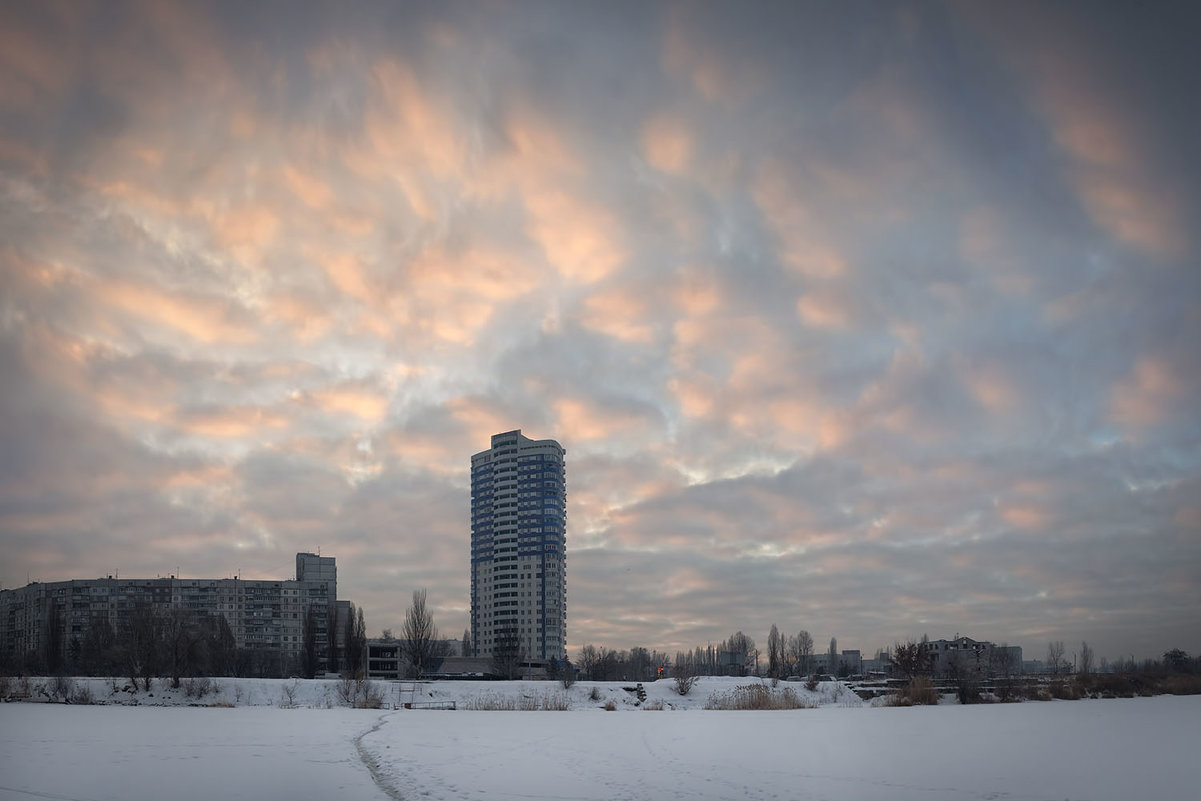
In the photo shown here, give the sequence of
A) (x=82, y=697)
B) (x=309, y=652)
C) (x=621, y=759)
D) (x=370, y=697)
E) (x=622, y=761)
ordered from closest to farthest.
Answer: (x=622, y=761) < (x=621, y=759) < (x=370, y=697) < (x=82, y=697) < (x=309, y=652)

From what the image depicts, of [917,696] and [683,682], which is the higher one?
[917,696]

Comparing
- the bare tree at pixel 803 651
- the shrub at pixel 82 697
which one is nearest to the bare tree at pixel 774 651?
the bare tree at pixel 803 651

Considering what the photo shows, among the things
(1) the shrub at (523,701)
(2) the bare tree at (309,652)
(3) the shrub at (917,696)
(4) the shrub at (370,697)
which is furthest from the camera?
(2) the bare tree at (309,652)

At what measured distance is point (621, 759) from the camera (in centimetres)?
2077

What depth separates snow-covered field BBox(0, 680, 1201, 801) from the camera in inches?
617

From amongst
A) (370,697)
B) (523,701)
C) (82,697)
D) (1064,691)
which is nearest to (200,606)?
(82,697)

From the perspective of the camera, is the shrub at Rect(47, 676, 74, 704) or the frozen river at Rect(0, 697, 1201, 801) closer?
the frozen river at Rect(0, 697, 1201, 801)

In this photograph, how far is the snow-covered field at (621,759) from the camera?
51.4 ft

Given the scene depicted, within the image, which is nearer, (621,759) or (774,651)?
(621,759)

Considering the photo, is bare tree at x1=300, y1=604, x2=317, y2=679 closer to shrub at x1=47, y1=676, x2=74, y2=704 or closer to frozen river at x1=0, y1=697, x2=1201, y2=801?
shrub at x1=47, y1=676, x2=74, y2=704

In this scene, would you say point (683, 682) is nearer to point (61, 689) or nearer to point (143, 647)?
point (143, 647)

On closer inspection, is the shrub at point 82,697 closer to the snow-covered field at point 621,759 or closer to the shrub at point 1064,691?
the snow-covered field at point 621,759

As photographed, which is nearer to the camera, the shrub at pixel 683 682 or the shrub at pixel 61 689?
the shrub at pixel 61 689

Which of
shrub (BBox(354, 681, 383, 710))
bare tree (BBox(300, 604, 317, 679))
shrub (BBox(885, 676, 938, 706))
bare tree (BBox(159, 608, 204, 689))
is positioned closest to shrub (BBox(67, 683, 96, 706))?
bare tree (BBox(159, 608, 204, 689))
